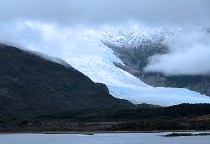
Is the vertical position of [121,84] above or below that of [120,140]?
above

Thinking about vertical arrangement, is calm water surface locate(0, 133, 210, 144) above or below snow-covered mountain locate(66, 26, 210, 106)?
below

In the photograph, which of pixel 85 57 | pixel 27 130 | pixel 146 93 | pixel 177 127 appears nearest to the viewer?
pixel 177 127

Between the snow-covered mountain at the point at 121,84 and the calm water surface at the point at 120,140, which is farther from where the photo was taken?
the snow-covered mountain at the point at 121,84

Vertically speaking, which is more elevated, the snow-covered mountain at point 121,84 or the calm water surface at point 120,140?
the snow-covered mountain at point 121,84

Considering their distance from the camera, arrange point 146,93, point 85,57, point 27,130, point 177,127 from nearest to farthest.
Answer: point 177,127, point 27,130, point 146,93, point 85,57

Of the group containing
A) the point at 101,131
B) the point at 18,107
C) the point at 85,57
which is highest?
the point at 85,57

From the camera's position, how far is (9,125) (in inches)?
5684

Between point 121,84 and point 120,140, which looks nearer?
point 120,140

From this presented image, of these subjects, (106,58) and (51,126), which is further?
(106,58)

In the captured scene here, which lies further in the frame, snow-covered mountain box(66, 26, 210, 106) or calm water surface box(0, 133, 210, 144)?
snow-covered mountain box(66, 26, 210, 106)

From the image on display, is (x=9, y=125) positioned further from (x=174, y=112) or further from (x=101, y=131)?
(x=174, y=112)

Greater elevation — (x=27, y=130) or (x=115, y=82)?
(x=115, y=82)

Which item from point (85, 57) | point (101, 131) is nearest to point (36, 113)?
point (85, 57)

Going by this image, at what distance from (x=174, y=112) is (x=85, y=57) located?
44914 millimetres
